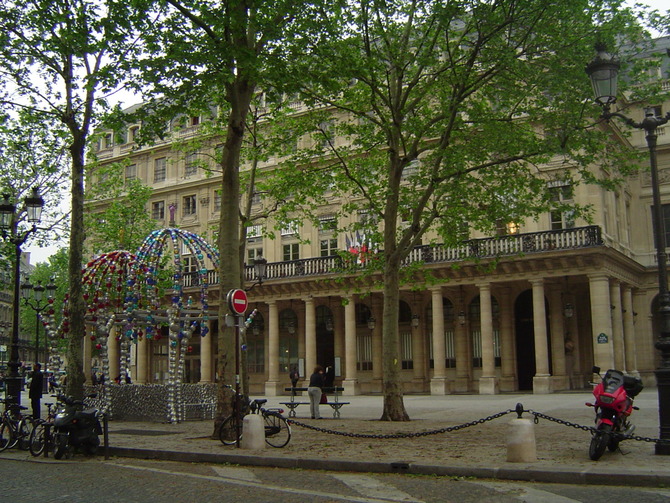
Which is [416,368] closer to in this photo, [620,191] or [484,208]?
[620,191]

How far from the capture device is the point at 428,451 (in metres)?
12.5

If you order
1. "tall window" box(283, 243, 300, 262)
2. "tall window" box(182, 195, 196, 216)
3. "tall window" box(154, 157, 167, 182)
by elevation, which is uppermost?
"tall window" box(154, 157, 167, 182)

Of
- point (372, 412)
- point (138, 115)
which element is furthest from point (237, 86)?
point (372, 412)

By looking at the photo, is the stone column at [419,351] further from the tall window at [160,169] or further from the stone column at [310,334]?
the tall window at [160,169]

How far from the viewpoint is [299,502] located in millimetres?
8578

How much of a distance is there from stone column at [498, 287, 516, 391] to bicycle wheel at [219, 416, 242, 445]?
23.5 meters

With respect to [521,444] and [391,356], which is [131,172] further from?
[521,444]

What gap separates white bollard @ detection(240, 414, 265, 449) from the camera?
13266 millimetres

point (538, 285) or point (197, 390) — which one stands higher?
point (538, 285)

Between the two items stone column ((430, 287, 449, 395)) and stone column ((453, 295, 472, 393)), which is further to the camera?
stone column ((453, 295, 472, 393))

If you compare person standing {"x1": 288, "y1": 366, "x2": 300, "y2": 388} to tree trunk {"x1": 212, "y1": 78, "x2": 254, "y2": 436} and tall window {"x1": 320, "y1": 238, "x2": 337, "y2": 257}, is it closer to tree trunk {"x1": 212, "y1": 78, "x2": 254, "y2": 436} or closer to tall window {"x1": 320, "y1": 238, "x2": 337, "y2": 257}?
tall window {"x1": 320, "y1": 238, "x2": 337, "y2": 257}

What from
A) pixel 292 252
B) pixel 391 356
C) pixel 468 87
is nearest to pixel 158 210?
pixel 292 252

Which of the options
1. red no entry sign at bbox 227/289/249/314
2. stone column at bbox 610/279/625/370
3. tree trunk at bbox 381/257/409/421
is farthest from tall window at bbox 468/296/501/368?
red no entry sign at bbox 227/289/249/314

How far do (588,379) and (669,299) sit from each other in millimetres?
25075
